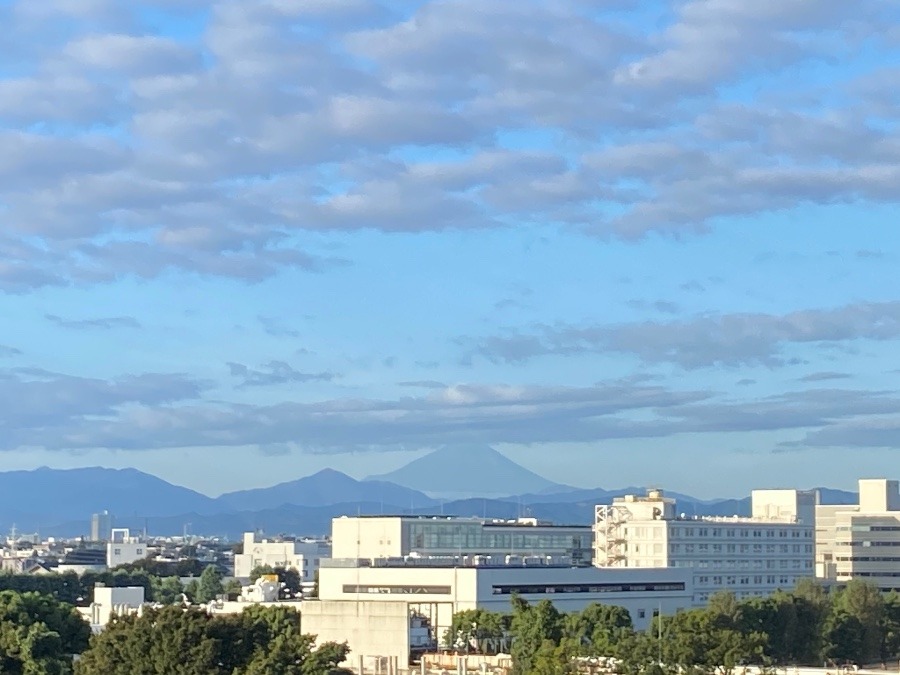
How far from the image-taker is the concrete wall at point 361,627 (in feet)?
209

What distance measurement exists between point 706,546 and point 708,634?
241ft

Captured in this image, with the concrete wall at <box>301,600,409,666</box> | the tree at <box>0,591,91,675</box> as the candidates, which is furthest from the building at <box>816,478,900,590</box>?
the tree at <box>0,591,91,675</box>

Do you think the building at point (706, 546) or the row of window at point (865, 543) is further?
the row of window at point (865, 543)

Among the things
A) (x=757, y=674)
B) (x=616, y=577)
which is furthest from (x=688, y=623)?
(x=616, y=577)

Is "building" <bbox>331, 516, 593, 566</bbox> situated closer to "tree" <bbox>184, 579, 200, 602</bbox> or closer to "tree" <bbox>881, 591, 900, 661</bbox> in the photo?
"tree" <bbox>184, 579, 200, 602</bbox>

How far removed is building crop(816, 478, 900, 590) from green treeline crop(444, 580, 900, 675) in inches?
1478

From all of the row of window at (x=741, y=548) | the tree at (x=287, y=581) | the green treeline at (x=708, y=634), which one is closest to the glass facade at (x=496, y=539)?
the tree at (x=287, y=581)

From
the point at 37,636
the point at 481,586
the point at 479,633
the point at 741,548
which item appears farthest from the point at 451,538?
the point at 37,636

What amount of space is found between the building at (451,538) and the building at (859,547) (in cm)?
2377

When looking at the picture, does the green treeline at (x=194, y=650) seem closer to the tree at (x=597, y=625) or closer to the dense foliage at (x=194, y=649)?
the dense foliage at (x=194, y=649)

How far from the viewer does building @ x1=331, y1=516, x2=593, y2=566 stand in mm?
141500

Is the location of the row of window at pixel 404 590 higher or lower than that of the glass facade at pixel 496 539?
lower

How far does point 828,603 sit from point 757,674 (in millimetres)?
45198

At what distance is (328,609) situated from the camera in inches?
2527
